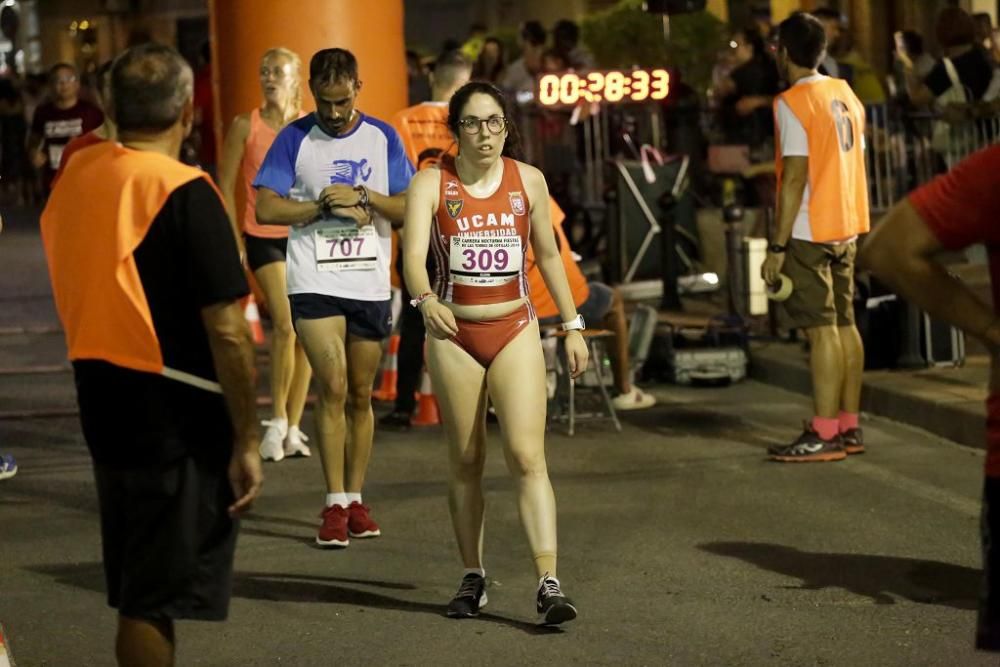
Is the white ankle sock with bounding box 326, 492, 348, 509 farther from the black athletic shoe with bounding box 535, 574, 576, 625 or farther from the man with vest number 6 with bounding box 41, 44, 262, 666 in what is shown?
the man with vest number 6 with bounding box 41, 44, 262, 666

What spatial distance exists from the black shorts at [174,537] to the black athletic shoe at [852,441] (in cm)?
593

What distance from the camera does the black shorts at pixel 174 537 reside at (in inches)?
195

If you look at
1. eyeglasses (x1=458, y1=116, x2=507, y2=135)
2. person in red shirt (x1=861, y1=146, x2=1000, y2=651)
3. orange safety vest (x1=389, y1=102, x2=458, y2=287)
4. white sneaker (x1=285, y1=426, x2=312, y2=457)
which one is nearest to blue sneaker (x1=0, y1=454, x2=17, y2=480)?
white sneaker (x1=285, y1=426, x2=312, y2=457)

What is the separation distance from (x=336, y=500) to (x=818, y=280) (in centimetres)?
312

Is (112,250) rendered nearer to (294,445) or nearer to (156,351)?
(156,351)

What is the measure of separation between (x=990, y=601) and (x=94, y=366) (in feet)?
7.43

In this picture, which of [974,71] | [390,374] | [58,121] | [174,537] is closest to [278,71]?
[390,374]

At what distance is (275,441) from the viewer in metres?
10.8

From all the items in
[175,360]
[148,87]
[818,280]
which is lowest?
[818,280]

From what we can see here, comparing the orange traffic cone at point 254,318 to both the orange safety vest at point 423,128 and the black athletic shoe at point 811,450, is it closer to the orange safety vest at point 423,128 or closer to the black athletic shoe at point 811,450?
the orange safety vest at point 423,128

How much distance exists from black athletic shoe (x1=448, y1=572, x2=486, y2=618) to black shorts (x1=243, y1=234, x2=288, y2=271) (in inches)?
134

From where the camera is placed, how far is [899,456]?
1031 cm

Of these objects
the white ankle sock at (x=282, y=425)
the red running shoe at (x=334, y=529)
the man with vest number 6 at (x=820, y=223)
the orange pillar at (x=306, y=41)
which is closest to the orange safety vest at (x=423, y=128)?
the orange pillar at (x=306, y=41)

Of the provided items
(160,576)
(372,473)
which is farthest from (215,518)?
(372,473)
